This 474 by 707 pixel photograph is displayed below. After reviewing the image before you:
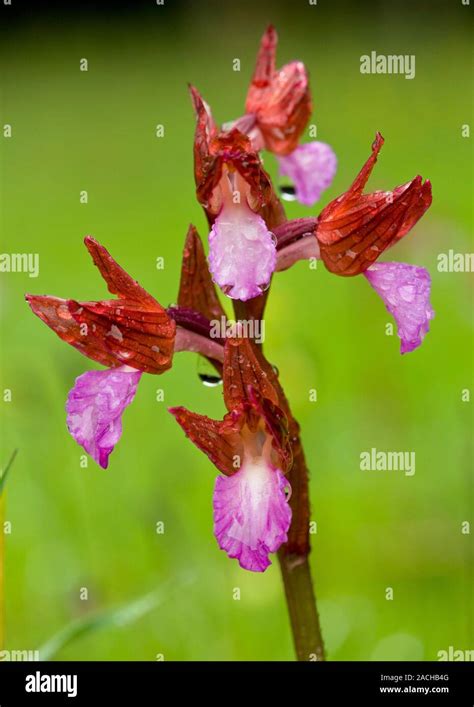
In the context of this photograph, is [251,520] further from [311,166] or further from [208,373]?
[311,166]

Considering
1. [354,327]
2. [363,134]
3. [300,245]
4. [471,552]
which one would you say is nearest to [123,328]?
[300,245]

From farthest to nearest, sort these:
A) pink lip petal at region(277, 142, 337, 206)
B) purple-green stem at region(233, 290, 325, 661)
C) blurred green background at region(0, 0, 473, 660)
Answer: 1. blurred green background at region(0, 0, 473, 660)
2. pink lip petal at region(277, 142, 337, 206)
3. purple-green stem at region(233, 290, 325, 661)

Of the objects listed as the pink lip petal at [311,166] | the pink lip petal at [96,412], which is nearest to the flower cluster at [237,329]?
the pink lip petal at [96,412]

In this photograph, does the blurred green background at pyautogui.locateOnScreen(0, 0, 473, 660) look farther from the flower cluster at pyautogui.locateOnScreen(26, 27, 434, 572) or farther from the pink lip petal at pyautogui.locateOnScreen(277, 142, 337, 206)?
the pink lip petal at pyautogui.locateOnScreen(277, 142, 337, 206)

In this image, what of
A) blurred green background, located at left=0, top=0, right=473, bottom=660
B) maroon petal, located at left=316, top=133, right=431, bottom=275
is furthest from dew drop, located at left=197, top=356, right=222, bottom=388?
blurred green background, located at left=0, top=0, right=473, bottom=660

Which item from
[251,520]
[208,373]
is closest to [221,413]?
[208,373]

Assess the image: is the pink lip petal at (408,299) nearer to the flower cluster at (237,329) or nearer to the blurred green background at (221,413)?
the flower cluster at (237,329)
